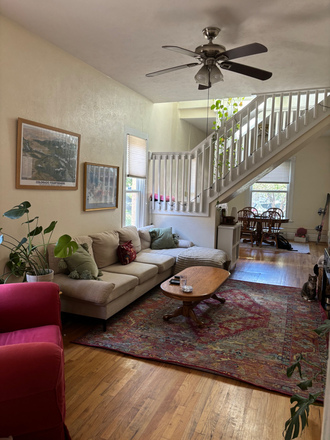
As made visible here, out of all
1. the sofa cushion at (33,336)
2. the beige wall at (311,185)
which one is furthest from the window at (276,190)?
the sofa cushion at (33,336)

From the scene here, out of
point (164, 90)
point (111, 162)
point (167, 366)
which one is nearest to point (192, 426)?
point (167, 366)

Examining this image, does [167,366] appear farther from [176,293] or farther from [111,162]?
[111,162]

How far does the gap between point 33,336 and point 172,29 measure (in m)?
2.92

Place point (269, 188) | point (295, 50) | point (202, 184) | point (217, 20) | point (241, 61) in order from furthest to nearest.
→ point (269, 188)
point (202, 184)
point (241, 61)
point (295, 50)
point (217, 20)

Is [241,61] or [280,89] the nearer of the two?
[241,61]

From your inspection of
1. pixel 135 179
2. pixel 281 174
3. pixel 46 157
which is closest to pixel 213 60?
pixel 46 157

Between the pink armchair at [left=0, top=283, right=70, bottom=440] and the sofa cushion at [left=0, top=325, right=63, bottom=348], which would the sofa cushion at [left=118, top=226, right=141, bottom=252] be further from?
the pink armchair at [left=0, top=283, right=70, bottom=440]

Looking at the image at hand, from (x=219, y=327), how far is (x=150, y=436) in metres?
1.61

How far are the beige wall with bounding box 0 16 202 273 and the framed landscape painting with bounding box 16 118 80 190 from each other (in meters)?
0.07

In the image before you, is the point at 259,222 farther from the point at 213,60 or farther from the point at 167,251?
the point at 213,60

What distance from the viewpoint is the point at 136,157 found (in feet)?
17.9

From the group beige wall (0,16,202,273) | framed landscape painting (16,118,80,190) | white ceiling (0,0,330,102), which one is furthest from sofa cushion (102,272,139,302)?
white ceiling (0,0,330,102)

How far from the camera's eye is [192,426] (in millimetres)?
1975

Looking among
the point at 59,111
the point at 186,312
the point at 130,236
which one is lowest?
the point at 186,312
